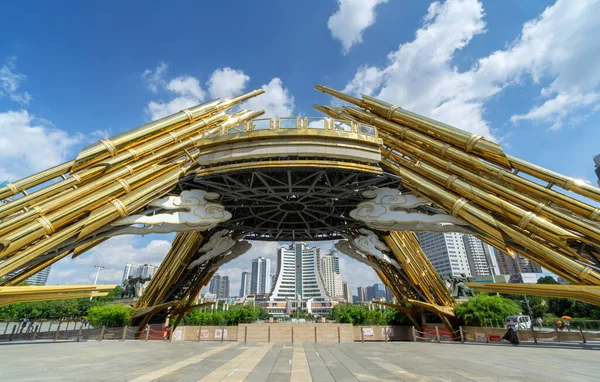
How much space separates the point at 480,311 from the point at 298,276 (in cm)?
14407

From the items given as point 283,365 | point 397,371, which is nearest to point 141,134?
point 283,365

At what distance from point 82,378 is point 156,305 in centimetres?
2184

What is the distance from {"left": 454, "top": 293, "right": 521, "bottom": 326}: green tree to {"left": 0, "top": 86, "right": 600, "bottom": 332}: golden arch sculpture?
1256cm

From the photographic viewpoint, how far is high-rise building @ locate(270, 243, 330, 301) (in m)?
154

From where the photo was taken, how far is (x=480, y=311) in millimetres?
26531

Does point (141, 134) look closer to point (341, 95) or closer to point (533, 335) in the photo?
point (341, 95)

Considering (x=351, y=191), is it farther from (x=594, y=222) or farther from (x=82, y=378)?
(x=82, y=378)

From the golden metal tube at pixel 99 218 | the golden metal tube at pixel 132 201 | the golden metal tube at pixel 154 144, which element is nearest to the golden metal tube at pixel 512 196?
the golden metal tube at pixel 154 144

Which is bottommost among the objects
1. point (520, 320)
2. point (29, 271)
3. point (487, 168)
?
point (520, 320)

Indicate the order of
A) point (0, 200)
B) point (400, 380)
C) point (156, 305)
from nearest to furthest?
point (400, 380)
point (0, 200)
point (156, 305)

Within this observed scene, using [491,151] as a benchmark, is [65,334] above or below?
below

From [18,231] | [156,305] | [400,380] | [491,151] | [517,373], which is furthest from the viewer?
[156,305]

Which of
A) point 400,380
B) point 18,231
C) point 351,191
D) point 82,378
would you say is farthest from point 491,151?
point 18,231

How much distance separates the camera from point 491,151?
18.2m
